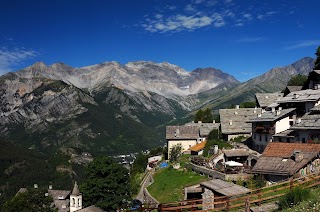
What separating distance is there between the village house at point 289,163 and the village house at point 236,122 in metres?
30.9

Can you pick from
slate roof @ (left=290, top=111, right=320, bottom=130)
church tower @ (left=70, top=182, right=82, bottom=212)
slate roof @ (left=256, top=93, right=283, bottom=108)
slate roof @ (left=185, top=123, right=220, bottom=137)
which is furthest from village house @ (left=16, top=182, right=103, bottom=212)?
slate roof @ (left=290, top=111, right=320, bottom=130)

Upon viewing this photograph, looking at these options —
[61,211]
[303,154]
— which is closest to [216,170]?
[303,154]

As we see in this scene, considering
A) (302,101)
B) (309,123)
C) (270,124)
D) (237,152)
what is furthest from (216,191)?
(302,101)

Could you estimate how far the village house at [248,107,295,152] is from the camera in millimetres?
57666

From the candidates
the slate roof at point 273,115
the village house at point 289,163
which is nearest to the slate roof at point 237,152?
the slate roof at point 273,115

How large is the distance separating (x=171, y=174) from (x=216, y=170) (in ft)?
Answer: 43.5

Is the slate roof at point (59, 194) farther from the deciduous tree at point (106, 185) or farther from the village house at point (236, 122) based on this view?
the village house at point (236, 122)

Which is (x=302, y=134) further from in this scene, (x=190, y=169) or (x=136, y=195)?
(x=136, y=195)

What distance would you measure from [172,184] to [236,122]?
29.8 metres

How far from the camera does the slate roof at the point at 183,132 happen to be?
93875 mm

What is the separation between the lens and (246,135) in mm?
73875

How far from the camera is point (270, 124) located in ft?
192

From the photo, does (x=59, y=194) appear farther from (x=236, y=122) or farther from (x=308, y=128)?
(x=308, y=128)

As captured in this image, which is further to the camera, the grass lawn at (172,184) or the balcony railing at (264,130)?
the balcony railing at (264,130)
